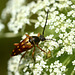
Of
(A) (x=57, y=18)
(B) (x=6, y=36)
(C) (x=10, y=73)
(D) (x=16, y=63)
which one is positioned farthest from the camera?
(B) (x=6, y=36)

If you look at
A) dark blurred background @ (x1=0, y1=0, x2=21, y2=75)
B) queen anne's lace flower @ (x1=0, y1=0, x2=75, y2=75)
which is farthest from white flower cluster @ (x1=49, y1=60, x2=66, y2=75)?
dark blurred background @ (x1=0, y1=0, x2=21, y2=75)

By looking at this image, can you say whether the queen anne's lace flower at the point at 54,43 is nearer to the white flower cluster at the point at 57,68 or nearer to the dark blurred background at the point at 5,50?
the white flower cluster at the point at 57,68

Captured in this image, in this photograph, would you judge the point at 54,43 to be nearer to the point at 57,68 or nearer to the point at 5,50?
the point at 57,68

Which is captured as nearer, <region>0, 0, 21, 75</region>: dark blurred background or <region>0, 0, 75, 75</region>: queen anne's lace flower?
<region>0, 0, 75, 75</region>: queen anne's lace flower

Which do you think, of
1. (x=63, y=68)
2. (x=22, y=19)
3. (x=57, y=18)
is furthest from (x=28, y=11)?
(x=63, y=68)

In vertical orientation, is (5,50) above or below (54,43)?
below

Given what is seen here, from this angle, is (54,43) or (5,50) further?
(5,50)

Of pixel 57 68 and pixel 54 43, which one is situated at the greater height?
pixel 54 43

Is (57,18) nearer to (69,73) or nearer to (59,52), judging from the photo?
(59,52)

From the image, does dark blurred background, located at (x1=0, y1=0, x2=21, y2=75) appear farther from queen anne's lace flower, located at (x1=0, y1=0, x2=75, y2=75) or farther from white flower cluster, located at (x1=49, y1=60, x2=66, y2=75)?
white flower cluster, located at (x1=49, y1=60, x2=66, y2=75)

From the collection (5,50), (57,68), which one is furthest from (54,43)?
(5,50)

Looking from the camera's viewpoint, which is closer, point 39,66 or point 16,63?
point 39,66
